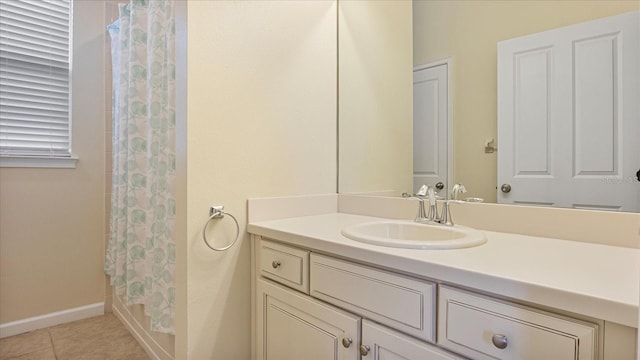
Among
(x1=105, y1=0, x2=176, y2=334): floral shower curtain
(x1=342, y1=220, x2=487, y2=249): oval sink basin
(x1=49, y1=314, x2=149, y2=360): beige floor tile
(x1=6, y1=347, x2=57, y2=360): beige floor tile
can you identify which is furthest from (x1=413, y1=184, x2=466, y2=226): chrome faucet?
(x1=6, y1=347, x2=57, y2=360): beige floor tile

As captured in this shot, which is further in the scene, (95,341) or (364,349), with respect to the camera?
(95,341)

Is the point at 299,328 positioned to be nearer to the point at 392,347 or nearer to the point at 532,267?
the point at 392,347

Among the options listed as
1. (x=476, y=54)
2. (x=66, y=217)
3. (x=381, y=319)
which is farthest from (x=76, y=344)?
(x=476, y=54)

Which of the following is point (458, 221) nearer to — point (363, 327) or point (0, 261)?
point (363, 327)

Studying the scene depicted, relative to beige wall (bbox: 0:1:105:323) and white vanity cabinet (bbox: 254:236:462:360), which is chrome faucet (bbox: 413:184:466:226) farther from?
A: beige wall (bbox: 0:1:105:323)

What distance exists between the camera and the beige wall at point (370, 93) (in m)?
1.51

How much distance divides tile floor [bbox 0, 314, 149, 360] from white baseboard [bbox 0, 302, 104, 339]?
3 centimetres

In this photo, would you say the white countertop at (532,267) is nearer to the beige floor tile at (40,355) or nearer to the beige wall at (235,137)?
the beige wall at (235,137)

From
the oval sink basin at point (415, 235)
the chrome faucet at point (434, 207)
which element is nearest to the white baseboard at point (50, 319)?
the oval sink basin at point (415, 235)

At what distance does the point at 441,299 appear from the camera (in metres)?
0.75

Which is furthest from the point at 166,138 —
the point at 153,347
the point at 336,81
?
the point at 153,347

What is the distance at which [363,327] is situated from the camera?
0.90m

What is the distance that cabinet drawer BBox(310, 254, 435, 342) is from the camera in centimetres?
77

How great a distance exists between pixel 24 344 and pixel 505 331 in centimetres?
235
